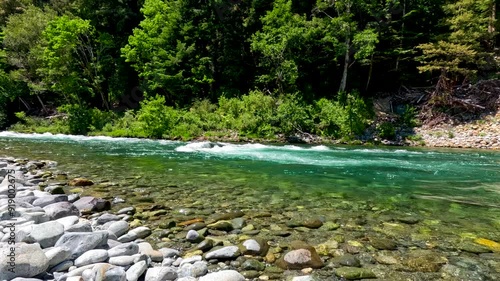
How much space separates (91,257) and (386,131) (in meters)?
20.3

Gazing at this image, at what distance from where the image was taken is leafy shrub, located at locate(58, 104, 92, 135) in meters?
25.3

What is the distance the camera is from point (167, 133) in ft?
71.7

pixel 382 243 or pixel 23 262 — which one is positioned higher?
pixel 23 262

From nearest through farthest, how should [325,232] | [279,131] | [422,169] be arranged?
[325,232]
[422,169]
[279,131]

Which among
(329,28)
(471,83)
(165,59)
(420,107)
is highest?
(329,28)

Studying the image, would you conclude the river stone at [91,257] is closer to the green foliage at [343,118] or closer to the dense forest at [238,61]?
the dense forest at [238,61]

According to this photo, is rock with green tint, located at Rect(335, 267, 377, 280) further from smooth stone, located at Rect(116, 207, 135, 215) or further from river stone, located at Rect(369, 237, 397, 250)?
smooth stone, located at Rect(116, 207, 135, 215)

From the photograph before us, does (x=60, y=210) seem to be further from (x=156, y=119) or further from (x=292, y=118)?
(x=156, y=119)

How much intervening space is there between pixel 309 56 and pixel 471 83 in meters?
11.9

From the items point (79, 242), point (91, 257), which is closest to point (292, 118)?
point (79, 242)

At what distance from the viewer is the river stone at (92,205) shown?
18.4 ft

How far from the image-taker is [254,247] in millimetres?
4160

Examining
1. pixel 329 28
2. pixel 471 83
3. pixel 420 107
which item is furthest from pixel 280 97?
pixel 471 83

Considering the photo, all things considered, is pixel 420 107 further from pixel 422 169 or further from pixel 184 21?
pixel 184 21
